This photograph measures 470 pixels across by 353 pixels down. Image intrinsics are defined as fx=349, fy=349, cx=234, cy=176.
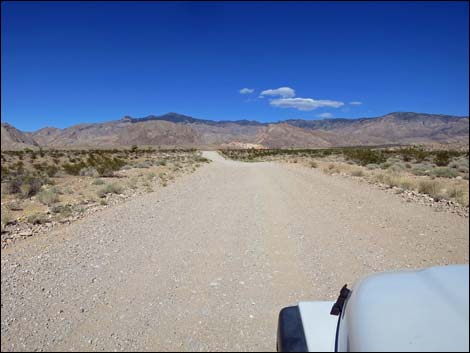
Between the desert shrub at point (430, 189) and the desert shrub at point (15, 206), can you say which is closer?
the desert shrub at point (15, 206)

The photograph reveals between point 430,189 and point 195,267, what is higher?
point 430,189

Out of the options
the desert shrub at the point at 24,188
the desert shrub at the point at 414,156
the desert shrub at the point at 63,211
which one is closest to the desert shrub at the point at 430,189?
the desert shrub at the point at 63,211

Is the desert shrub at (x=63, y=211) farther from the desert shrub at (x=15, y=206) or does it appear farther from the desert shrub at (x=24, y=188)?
the desert shrub at (x=24, y=188)

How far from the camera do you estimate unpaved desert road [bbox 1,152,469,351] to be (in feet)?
11.0

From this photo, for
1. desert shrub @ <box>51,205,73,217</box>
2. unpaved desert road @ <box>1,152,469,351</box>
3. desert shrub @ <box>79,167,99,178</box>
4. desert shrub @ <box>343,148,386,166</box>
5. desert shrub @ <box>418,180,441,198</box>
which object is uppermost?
desert shrub @ <box>343,148,386,166</box>

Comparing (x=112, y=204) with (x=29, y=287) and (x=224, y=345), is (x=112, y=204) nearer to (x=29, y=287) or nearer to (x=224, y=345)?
(x=29, y=287)

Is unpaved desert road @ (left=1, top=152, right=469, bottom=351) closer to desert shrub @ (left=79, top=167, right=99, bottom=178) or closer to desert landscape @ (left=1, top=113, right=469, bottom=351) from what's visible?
desert landscape @ (left=1, top=113, right=469, bottom=351)

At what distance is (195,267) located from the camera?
5.11 meters

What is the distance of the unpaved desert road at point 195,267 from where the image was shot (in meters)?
3.36

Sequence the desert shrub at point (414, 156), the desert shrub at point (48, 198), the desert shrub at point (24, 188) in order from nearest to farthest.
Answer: the desert shrub at point (48, 198), the desert shrub at point (24, 188), the desert shrub at point (414, 156)

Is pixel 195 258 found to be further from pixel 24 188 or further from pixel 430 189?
pixel 24 188

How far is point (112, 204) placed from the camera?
10547mm

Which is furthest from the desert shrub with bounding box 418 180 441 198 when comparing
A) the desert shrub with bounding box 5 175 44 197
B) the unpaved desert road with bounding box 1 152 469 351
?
the desert shrub with bounding box 5 175 44 197

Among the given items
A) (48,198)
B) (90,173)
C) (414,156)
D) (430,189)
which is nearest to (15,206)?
(48,198)
